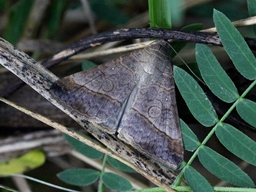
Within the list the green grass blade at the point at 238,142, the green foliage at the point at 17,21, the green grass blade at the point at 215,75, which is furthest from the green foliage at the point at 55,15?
the green grass blade at the point at 238,142

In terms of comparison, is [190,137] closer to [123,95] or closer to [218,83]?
[218,83]

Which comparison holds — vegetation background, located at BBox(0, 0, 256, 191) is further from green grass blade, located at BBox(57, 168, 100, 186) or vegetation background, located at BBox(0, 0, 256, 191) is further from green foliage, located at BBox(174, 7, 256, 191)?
green foliage, located at BBox(174, 7, 256, 191)

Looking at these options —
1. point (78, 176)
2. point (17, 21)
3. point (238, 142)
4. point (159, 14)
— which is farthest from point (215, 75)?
point (17, 21)

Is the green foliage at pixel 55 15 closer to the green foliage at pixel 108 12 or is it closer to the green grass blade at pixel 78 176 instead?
the green foliage at pixel 108 12

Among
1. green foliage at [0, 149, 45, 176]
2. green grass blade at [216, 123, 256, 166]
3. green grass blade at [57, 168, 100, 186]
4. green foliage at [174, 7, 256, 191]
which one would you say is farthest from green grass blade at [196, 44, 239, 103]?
green foliage at [0, 149, 45, 176]

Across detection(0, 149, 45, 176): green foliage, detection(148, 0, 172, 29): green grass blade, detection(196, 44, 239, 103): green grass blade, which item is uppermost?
detection(148, 0, 172, 29): green grass blade

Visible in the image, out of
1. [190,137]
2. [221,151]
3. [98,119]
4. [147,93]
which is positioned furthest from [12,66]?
[221,151]

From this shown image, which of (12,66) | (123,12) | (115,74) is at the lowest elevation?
(12,66)
